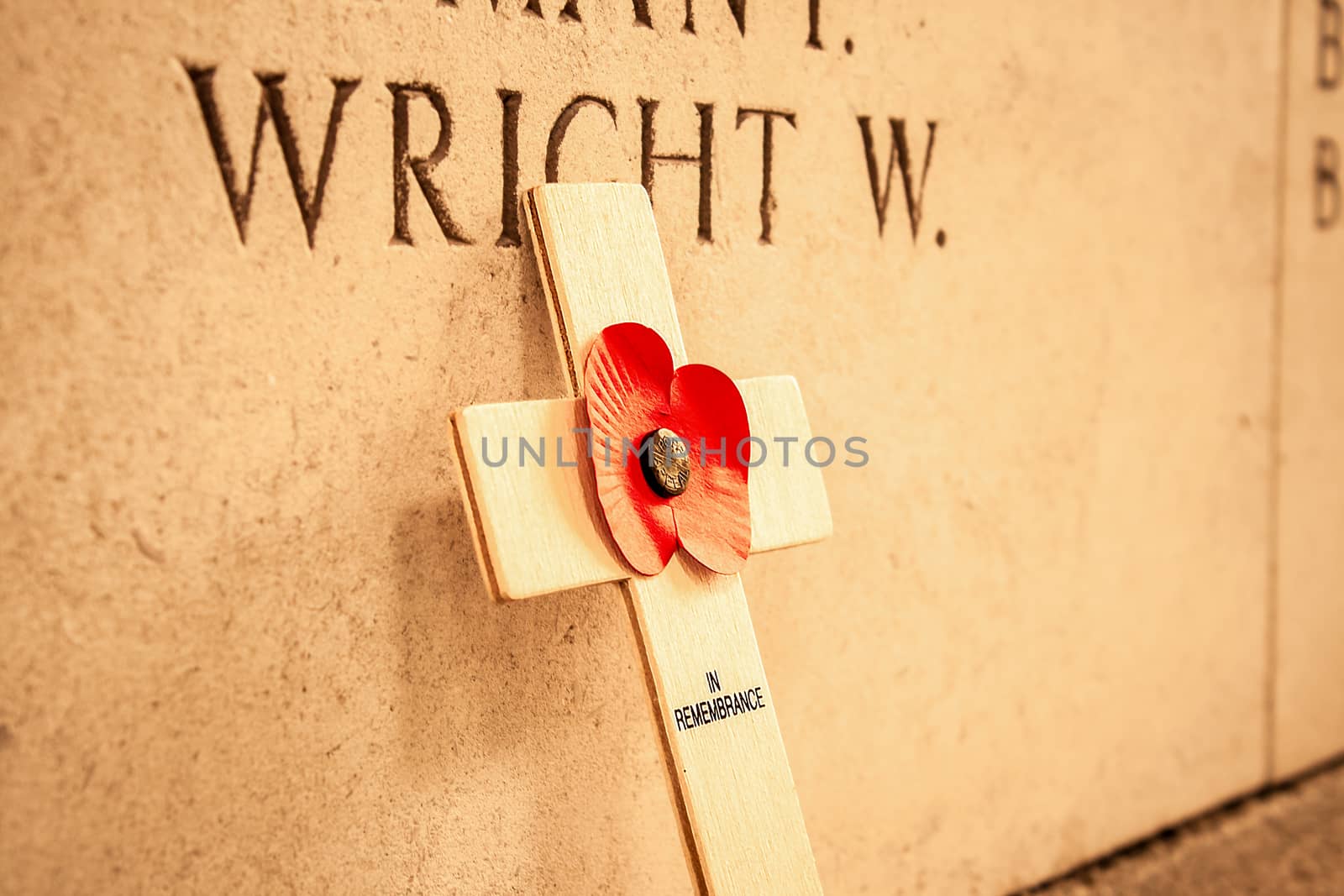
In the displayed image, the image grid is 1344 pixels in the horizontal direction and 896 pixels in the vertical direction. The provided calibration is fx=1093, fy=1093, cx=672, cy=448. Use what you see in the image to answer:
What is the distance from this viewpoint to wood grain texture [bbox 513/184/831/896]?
3.68 ft

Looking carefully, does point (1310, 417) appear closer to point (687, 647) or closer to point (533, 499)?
point (687, 647)

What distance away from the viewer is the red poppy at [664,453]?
1124 mm

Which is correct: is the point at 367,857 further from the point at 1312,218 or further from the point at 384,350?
the point at 1312,218

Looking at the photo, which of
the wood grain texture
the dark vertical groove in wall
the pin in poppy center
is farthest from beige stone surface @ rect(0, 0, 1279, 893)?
the pin in poppy center

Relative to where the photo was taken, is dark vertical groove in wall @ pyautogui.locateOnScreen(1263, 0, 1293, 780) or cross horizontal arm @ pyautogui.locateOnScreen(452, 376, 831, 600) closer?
cross horizontal arm @ pyautogui.locateOnScreen(452, 376, 831, 600)

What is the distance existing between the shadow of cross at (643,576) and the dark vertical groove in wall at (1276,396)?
1445 millimetres

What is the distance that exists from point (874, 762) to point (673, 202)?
2.93 ft

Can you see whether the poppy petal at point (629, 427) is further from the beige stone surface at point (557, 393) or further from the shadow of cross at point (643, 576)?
the beige stone surface at point (557, 393)

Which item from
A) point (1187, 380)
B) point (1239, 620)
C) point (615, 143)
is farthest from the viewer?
point (1239, 620)

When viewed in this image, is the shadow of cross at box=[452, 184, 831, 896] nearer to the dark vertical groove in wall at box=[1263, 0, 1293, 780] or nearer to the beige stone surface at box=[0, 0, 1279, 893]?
the beige stone surface at box=[0, 0, 1279, 893]

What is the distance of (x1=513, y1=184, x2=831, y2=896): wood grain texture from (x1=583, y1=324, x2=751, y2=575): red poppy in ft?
0.11

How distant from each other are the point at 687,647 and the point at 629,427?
240 mm

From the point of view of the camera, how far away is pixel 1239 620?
218 cm

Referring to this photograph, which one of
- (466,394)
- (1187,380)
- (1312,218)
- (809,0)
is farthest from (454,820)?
(1312,218)
